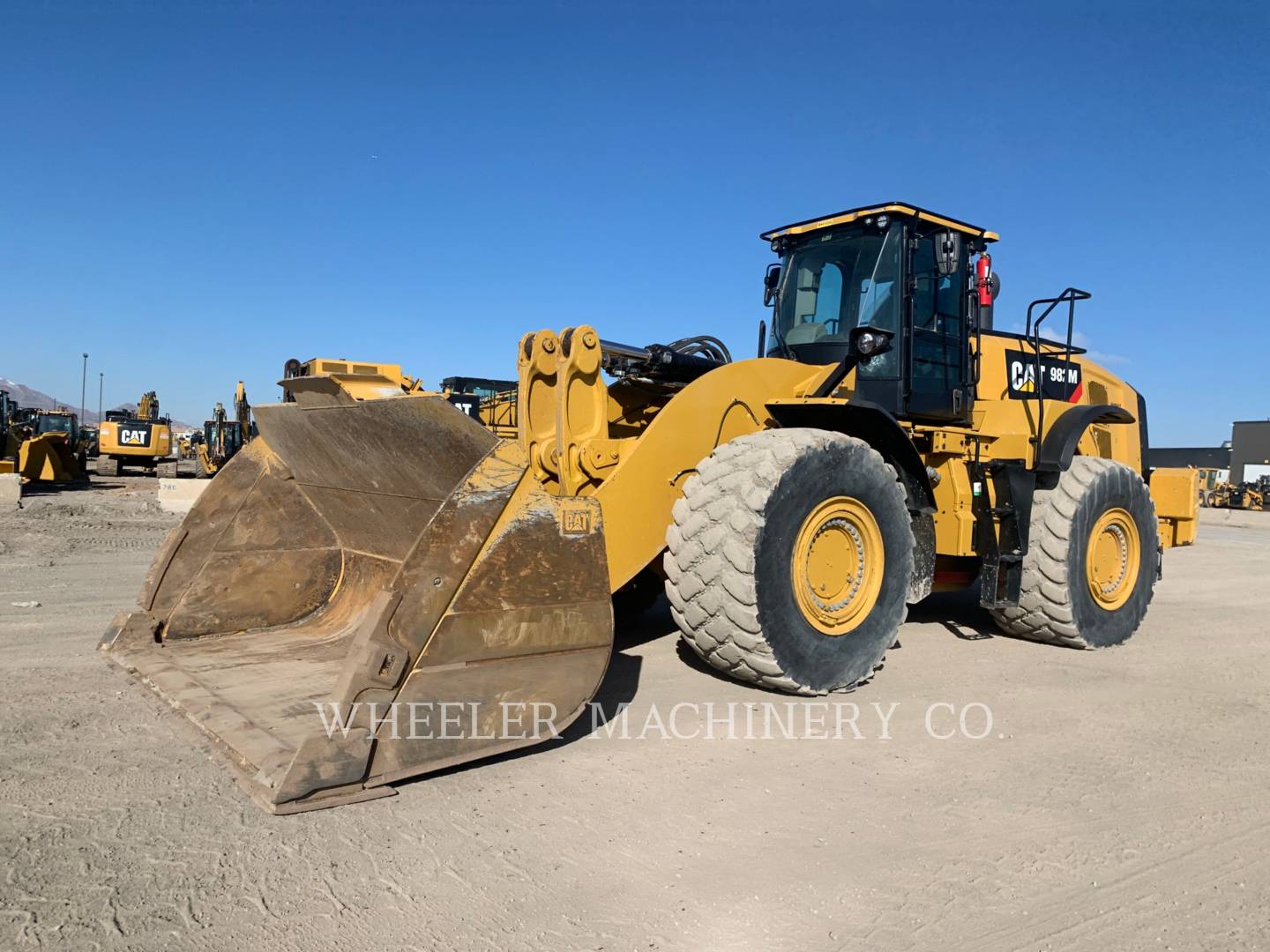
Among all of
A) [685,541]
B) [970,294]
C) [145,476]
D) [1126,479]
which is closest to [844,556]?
[685,541]

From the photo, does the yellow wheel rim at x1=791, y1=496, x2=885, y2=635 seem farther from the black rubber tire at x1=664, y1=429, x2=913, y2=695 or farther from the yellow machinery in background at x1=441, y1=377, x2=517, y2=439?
the yellow machinery in background at x1=441, y1=377, x2=517, y2=439

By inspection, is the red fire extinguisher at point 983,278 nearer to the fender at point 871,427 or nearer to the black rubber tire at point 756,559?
the fender at point 871,427

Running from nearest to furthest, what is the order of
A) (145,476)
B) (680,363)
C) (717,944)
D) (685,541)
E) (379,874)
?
(717,944) < (379,874) < (685,541) < (680,363) < (145,476)

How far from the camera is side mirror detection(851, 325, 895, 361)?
17.2 ft

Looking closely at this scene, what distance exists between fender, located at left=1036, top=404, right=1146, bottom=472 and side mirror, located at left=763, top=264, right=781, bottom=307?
2.20 metres

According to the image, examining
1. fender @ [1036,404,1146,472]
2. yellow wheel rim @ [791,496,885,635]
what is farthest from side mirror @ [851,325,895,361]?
fender @ [1036,404,1146,472]

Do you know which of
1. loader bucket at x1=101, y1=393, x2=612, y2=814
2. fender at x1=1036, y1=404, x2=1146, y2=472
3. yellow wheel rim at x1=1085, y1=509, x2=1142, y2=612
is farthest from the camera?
yellow wheel rim at x1=1085, y1=509, x2=1142, y2=612

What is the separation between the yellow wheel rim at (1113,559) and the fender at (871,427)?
5.59 ft

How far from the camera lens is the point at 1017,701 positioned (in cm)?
496

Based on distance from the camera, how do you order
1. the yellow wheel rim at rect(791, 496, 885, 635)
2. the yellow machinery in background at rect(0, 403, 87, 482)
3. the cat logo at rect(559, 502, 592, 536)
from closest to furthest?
the cat logo at rect(559, 502, 592, 536) → the yellow wheel rim at rect(791, 496, 885, 635) → the yellow machinery in background at rect(0, 403, 87, 482)

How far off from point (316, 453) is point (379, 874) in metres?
2.64

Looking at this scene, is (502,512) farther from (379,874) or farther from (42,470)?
(42,470)

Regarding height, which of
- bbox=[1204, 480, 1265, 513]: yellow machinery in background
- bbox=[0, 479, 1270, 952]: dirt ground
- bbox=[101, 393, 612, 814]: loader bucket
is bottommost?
bbox=[0, 479, 1270, 952]: dirt ground

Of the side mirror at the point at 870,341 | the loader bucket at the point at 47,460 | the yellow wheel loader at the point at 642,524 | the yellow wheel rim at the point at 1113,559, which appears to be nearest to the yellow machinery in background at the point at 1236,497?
the yellow wheel loader at the point at 642,524
